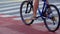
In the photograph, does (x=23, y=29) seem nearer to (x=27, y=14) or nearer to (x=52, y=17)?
(x=27, y=14)

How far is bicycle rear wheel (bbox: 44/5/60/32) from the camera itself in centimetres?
509

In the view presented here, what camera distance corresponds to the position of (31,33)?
517 centimetres

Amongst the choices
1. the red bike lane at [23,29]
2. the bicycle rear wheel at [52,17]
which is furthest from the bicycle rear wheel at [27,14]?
the bicycle rear wheel at [52,17]

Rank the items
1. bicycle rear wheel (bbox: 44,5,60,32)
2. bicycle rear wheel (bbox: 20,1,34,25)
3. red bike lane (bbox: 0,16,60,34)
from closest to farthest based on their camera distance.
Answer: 1. bicycle rear wheel (bbox: 44,5,60,32)
2. red bike lane (bbox: 0,16,60,34)
3. bicycle rear wheel (bbox: 20,1,34,25)

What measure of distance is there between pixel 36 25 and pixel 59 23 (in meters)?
1.19

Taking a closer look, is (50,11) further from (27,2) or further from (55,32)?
(27,2)

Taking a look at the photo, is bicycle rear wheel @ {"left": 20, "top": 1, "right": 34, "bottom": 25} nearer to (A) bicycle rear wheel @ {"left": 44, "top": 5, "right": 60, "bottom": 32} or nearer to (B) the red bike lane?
(B) the red bike lane

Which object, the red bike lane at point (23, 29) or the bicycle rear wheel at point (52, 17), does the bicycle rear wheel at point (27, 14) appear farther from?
the bicycle rear wheel at point (52, 17)

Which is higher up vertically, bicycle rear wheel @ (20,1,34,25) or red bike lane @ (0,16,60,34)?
bicycle rear wheel @ (20,1,34,25)

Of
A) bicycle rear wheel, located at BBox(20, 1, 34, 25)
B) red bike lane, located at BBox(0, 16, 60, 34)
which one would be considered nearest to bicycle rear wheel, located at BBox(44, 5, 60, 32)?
red bike lane, located at BBox(0, 16, 60, 34)

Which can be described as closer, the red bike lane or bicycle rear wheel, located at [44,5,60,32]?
bicycle rear wheel, located at [44,5,60,32]

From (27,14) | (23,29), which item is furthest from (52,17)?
(27,14)

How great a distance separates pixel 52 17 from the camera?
5.14m

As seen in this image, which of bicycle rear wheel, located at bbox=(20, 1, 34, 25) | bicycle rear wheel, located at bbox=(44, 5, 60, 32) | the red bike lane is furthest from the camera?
bicycle rear wheel, located at bbox=(20, 1, 34, 25)
